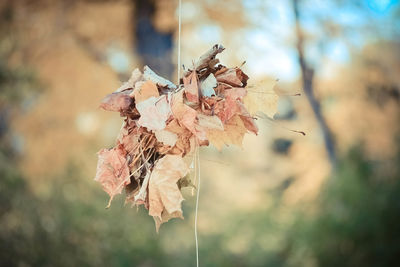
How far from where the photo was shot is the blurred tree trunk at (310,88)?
13.8 feet

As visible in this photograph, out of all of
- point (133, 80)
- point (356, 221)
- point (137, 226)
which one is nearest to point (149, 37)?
point (137, 226)

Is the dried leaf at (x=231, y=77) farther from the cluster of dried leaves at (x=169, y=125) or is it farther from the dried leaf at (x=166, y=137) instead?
the dried leaf at (x=166, y=137)

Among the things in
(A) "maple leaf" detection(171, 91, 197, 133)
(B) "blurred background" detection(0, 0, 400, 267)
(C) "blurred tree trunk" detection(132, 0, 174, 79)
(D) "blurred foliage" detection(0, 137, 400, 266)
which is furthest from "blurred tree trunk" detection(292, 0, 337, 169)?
(A) "maple leaf" detection(171, 91, 197, 133)

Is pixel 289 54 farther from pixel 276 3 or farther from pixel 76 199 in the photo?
pixel 76 199

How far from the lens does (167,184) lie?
2.50ft

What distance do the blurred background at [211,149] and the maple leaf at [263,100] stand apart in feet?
6.94

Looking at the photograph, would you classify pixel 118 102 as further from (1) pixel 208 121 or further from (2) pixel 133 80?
(1) pixel 208 121

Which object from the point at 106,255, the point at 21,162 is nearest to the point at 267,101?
the point at 106,255

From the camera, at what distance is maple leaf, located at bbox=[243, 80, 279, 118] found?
2.70 feet

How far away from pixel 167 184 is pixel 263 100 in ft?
0.81

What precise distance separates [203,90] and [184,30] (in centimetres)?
350

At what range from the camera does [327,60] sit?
4.41m

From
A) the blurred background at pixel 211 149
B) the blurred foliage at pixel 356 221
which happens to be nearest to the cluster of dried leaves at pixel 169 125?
the blurred background at pixel 211 149

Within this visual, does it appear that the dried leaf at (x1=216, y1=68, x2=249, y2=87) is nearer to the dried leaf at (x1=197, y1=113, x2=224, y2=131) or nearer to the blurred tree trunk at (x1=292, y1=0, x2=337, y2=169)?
the dried leaf at (x1=197, y1=113, x2=224, y2=131)
